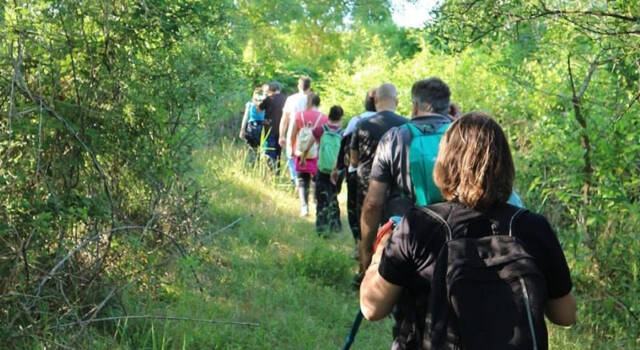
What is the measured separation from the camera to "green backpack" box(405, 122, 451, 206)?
15.1ft

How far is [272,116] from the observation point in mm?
13781

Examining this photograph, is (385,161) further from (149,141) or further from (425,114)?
(149,141)

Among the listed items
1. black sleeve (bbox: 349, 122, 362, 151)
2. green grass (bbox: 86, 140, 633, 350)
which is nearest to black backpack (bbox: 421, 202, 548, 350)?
green grass (bbox: 86, 140, 633, 350)

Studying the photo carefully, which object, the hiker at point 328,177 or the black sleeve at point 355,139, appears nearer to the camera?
the black sleeve at point 355,139

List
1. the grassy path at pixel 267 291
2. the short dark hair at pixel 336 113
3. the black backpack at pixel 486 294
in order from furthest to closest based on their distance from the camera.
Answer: the short dark hair at pixel 336 113, the grassy path at pixel 267 291, the black backpack at pixel 486 294

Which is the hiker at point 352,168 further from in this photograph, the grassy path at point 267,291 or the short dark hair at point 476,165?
the short dark hair at point 476,165

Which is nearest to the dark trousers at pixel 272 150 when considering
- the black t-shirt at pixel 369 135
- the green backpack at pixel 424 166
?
the black t-shirt at pixel 369 135

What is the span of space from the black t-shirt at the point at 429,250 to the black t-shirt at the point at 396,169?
2286mm

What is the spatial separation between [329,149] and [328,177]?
1.73 feet

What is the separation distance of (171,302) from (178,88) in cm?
160

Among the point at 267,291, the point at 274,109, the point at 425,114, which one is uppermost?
the point at 425,114

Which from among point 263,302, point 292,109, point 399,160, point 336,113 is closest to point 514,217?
point 399,160

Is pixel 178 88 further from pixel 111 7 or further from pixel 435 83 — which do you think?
pixel 435 83

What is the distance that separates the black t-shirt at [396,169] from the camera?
17.6 feet
